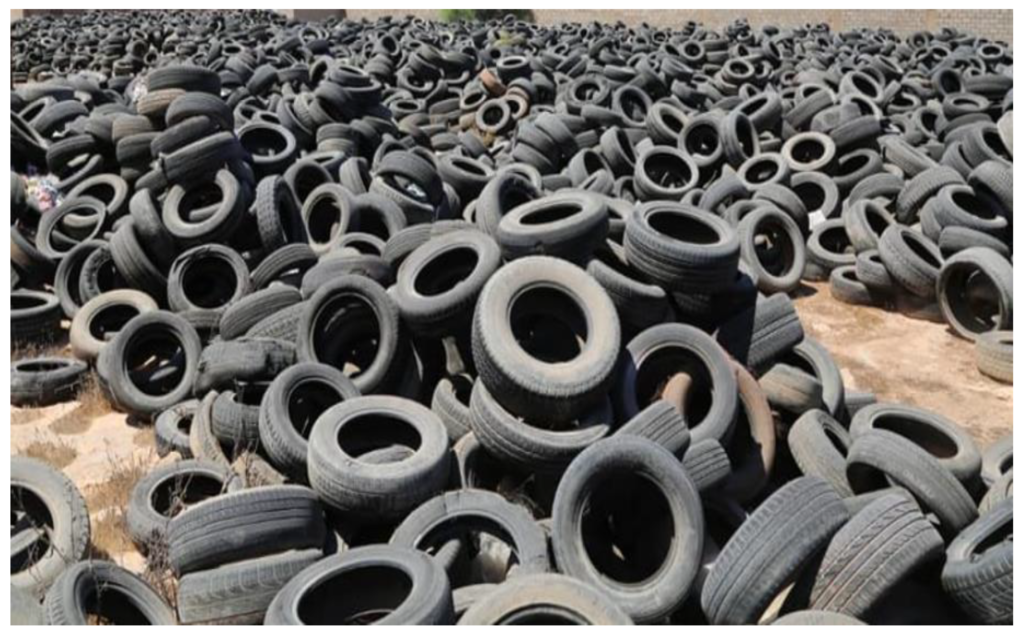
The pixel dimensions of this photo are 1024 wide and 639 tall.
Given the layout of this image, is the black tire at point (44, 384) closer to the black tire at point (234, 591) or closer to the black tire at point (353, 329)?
the black tire at point (353, 329)

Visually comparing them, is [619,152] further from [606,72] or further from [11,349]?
[11,349]

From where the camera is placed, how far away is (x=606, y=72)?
755 inches

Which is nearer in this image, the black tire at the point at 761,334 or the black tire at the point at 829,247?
the black tire at the point at 761,334

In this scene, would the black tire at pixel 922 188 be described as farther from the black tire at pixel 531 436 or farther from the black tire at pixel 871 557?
the black tire at pixel 871 557

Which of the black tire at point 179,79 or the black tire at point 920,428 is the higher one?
the black tire at point 179,79

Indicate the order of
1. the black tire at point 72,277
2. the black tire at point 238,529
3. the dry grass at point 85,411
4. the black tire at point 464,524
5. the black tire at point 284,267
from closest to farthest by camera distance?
the black tire at point 238,529, the black tire at point 464,524, the dry grass at point 85,411, the black tire at point 284,267, the black tire at point 72,277

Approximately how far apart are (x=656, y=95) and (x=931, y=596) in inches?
578

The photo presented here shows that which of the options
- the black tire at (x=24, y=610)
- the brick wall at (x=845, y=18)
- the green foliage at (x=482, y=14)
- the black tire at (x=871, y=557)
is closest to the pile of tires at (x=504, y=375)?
the black tire at (x=871, y=557)

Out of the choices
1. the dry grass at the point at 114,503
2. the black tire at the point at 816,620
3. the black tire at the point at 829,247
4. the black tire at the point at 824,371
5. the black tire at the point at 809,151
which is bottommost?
the black tire at the point at 829,247

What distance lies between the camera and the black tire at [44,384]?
24.9ft

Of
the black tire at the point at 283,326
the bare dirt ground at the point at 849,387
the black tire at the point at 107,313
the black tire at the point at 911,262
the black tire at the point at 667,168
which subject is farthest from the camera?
the black tire at the point at 667,168

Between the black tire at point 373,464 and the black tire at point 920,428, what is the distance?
2.89 meters

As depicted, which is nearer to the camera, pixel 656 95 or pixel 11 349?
pixel 11 349
